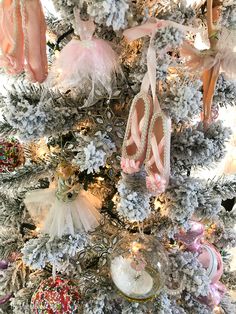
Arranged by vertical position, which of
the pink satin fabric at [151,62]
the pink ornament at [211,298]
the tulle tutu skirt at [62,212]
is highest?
the pink satin fabric at [151,62]

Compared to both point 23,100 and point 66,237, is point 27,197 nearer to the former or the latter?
point 66,237

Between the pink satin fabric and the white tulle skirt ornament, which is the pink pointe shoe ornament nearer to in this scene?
the pink satin fabric

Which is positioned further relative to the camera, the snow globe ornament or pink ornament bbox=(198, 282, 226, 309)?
pink ornament bbox=(198, 282, 226, 309)

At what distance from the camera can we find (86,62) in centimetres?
58

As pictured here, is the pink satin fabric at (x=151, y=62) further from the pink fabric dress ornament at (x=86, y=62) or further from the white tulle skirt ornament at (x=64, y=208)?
the white tulle skirt ornament at (x=64, y=208)

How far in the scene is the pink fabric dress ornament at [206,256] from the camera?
0.82 m

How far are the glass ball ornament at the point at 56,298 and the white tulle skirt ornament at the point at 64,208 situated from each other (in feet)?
0.33

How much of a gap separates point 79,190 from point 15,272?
24 cm

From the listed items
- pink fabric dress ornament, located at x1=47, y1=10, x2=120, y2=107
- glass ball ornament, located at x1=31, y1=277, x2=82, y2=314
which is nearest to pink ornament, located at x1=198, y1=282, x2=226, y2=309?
glass ball ornament, located at x1=31, y1=277, x2=82, y2=314

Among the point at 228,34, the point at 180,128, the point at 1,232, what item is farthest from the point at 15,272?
the point at 228,34

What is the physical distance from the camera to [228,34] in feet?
1.97

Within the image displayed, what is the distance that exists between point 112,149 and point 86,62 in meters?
0.14

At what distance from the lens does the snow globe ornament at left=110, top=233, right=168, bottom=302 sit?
2.37ft

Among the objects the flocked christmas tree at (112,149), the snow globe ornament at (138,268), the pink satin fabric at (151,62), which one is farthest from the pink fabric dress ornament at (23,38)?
the snow globe ornament at (138,268)
